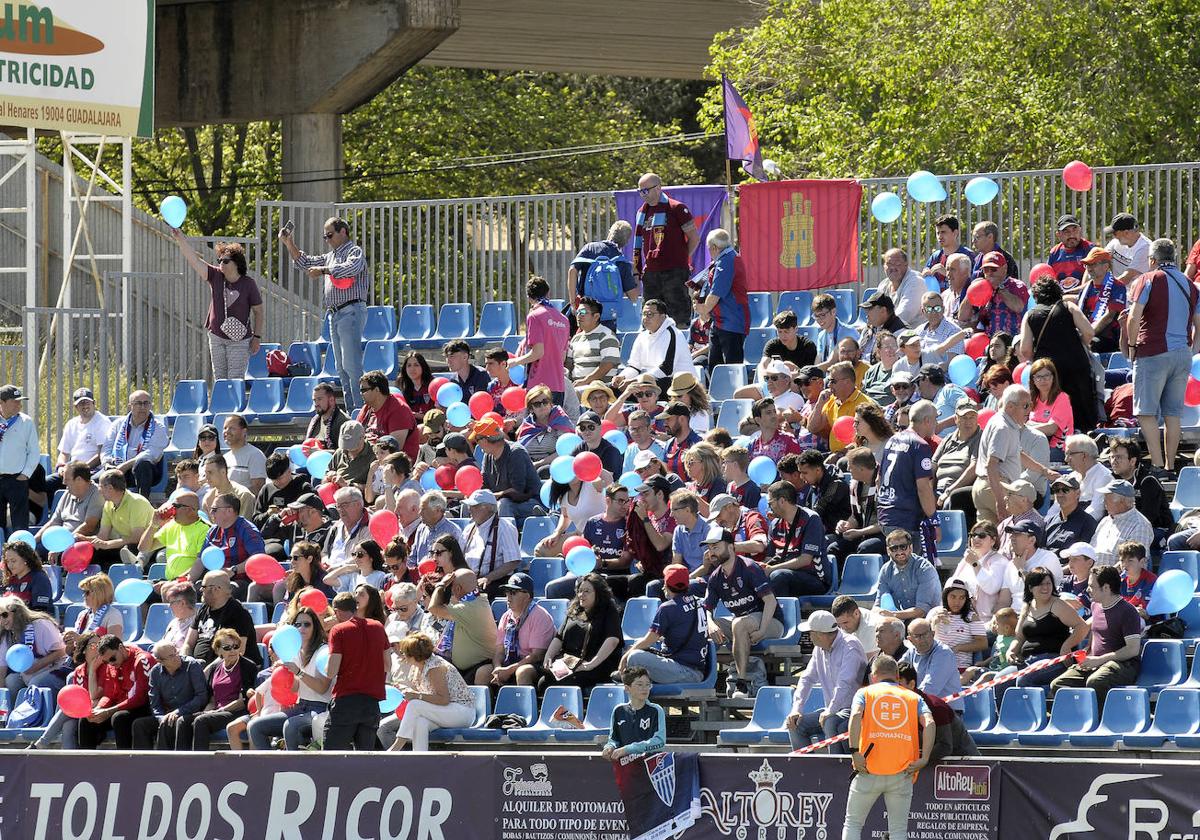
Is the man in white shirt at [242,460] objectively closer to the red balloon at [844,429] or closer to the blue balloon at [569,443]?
the blue balloon at [569,443]

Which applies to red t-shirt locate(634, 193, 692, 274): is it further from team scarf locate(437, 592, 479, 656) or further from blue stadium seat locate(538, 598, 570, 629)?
team scarf locate(437, 592, 479, 656)

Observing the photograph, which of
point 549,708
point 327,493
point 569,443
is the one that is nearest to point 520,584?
point 549,708

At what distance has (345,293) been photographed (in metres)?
18.1

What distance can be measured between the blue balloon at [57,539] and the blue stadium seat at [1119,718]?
8.05m

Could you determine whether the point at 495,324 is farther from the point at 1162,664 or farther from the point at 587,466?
the point at 1162,664

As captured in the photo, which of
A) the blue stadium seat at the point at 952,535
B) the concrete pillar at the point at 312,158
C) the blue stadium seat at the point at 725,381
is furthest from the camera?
the concrete pillar at the point at 312,158

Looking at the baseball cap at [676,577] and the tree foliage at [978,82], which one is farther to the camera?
the tree foliage at [978,82]

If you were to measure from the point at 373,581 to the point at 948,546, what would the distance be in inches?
155

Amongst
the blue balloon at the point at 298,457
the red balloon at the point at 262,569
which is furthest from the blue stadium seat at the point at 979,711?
the blue balloon at the point at 298,457

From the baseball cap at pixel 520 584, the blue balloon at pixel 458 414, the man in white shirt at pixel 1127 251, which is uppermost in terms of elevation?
the man in white shirt at pixel 1127 251

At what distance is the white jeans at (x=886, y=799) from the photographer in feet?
35.7

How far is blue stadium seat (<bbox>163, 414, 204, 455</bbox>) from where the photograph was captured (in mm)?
18516

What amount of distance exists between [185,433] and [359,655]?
21.8 feet

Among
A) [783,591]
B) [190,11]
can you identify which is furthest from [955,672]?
[190,11]
